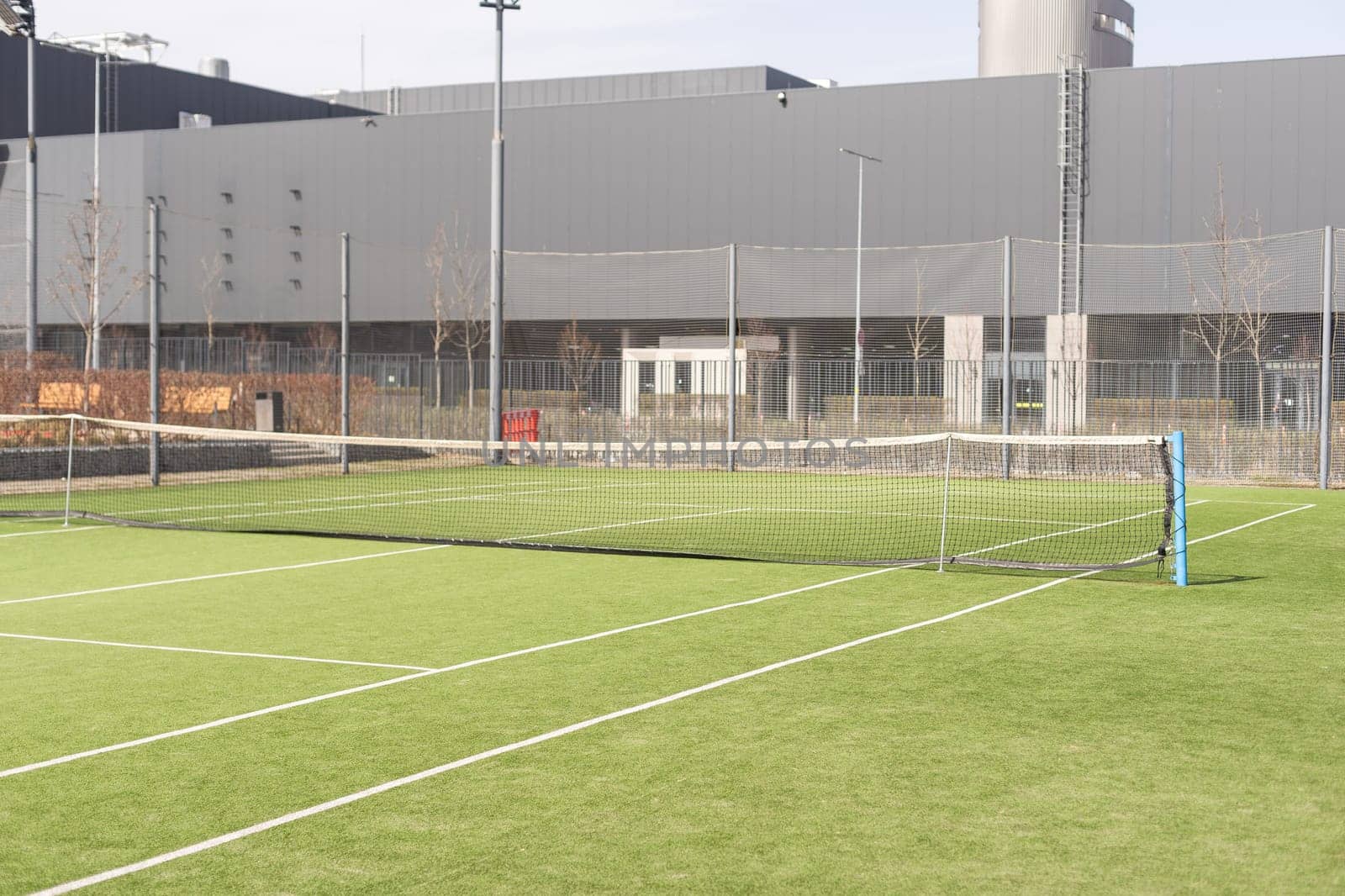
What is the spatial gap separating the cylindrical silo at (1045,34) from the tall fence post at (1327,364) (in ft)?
117

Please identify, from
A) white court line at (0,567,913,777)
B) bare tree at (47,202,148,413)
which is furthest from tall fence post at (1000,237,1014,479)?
bare tree at (47,202,148,413)

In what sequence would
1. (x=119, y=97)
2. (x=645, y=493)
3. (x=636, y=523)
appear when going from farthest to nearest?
(x=119, y=97) → (x=645, y=493) → (x=636, y=523)

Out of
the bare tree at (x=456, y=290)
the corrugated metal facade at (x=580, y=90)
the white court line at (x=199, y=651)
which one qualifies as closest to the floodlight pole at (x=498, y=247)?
the white court line at (x=199, y=651)

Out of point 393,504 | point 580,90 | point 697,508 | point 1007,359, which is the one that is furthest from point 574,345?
point 580,90

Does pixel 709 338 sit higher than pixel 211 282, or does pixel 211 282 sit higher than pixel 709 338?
pixel 211 282

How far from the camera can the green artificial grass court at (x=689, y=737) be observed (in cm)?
509

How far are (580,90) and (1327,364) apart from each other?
2373 inches

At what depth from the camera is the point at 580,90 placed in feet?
259

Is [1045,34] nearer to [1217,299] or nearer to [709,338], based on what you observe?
[709,338]

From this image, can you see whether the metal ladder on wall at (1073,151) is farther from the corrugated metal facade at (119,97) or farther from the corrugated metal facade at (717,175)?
the corrugated metal facade at (119,97)

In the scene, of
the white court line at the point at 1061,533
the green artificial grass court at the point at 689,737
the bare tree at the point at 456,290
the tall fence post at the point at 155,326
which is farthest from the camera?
the bare tree at the point at 456,290

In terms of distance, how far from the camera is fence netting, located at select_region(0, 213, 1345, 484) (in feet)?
89.0

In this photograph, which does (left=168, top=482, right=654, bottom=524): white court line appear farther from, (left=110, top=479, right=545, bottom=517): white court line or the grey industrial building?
the grey industrial building

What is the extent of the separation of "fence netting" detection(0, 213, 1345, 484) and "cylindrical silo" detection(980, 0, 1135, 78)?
17.6m
